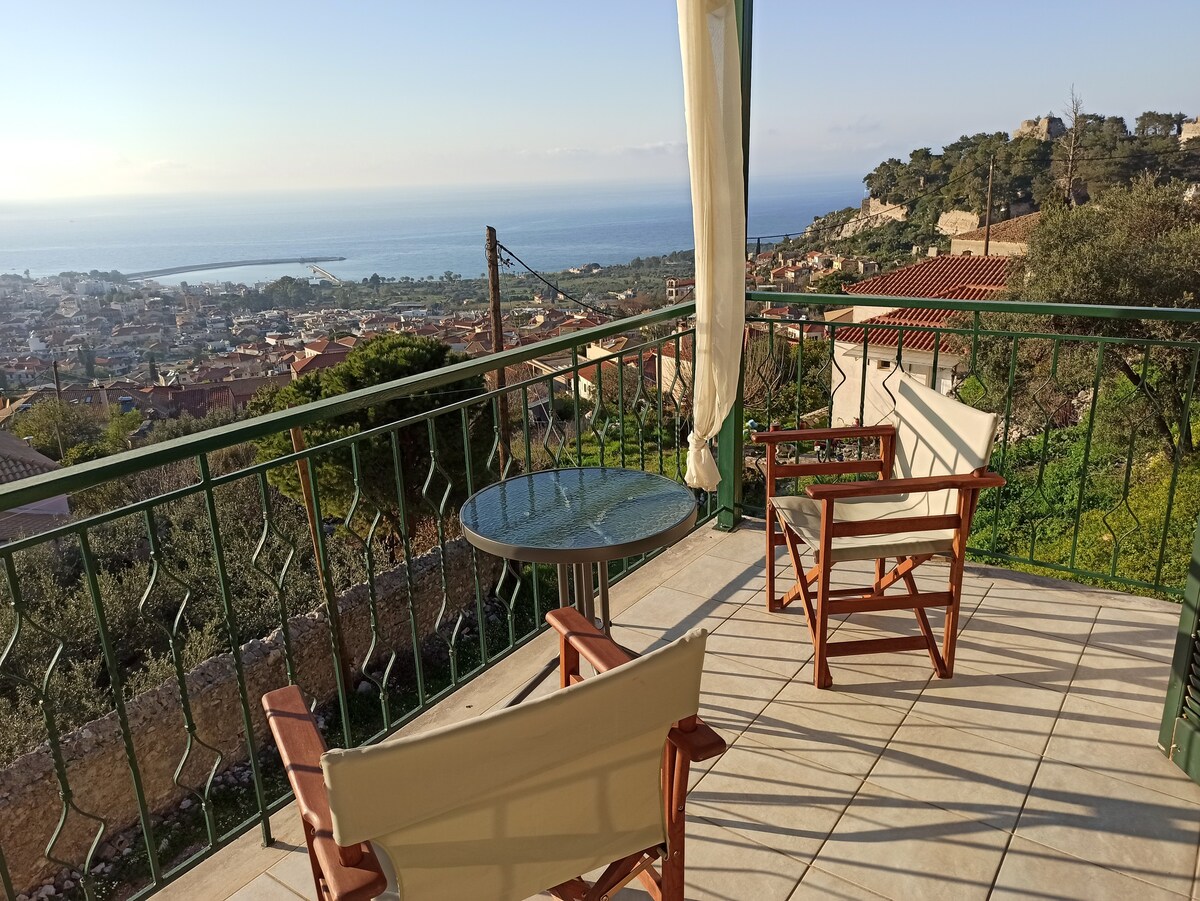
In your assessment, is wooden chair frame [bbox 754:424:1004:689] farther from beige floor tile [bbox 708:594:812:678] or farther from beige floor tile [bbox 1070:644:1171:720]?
beige floor tile [bbox 1070:644:1171:720]

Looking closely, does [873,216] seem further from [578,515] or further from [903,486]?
[578,515]

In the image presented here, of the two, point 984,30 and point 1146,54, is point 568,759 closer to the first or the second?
point 1146,54

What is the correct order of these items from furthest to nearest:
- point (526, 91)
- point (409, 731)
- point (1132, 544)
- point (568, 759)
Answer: point (526, 91) → point (1132, 544) → point (409, 731) → point (568, 759)

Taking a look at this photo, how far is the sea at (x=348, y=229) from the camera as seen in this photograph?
57.6 ft

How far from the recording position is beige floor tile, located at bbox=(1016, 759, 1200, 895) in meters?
1.90

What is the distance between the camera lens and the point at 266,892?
6.36ft

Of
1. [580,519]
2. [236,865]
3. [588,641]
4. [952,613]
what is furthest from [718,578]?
[236,865]

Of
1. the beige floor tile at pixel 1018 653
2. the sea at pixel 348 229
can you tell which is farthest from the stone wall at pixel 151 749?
the sea at pixel 348 229

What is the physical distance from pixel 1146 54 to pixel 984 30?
13168 mm

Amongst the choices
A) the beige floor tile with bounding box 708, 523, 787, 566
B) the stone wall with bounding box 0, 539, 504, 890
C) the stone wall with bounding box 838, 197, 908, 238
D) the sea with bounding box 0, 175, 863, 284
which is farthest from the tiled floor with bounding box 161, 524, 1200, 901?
the stone wall with bounding box 838, 197, 908, 238

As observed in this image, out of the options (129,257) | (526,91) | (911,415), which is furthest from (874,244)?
(911,415)

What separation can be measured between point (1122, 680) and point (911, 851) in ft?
3.93

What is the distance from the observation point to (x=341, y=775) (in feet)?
3.11

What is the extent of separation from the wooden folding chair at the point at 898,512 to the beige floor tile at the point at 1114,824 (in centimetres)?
56
